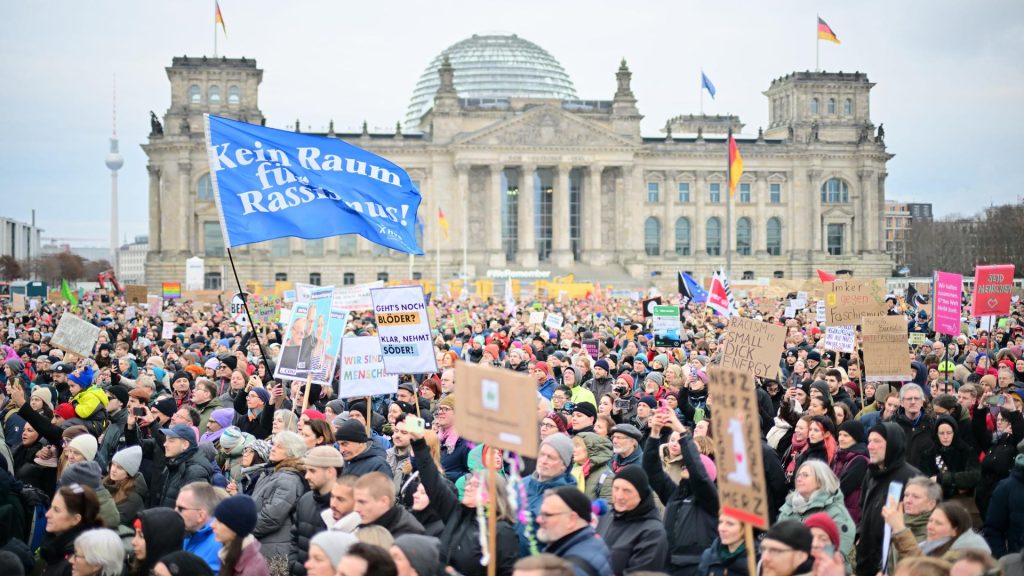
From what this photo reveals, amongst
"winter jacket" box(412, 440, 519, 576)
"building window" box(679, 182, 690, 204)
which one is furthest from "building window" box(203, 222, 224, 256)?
"winter jacket" box(412, 440, 519, 576)

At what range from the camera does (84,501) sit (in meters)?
7.23

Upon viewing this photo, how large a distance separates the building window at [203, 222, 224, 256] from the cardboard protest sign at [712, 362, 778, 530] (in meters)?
73.7

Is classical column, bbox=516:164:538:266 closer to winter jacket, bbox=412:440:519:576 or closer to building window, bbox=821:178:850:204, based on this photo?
building window, bbox=821:178:850:204

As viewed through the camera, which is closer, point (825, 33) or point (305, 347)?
point (305, 347)

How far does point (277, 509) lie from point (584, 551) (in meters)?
2.89

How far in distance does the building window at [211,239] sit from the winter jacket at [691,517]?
7209 cm

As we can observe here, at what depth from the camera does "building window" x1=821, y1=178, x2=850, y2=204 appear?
270 feet

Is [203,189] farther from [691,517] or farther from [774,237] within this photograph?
[691,517]

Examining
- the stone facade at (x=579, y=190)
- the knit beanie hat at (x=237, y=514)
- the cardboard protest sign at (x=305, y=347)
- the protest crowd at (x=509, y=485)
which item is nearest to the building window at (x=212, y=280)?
the stone facade at (x=579, y=190)

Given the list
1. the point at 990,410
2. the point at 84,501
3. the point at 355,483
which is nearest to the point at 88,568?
the point at 84,501

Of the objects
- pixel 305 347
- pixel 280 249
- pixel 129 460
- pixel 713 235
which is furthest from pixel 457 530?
pixel 713 235

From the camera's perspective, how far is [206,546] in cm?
712

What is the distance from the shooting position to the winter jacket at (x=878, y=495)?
802 centimetres

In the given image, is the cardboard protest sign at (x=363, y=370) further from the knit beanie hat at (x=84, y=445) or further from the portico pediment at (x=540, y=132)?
the portico pediment at (x=540, y=132)
